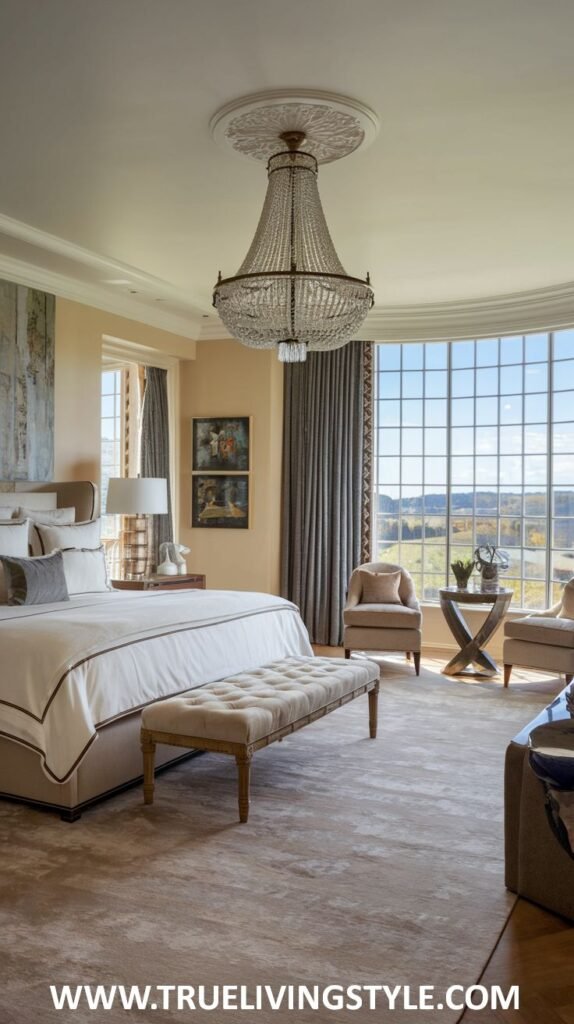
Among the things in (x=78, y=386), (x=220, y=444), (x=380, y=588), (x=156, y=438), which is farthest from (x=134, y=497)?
(x=380, y=588)

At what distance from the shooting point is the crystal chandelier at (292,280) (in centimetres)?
420

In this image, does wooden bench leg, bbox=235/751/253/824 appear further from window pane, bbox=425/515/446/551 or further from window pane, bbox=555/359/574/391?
window pane, bbox=555/359/574/391

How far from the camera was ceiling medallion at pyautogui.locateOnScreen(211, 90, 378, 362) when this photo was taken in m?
4.06

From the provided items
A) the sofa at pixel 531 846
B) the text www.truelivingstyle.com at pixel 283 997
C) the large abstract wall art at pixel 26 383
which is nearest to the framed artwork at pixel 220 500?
the large abstract wall art at pixel 26 383

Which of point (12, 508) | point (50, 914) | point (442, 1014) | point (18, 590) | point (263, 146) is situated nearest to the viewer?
point (442, 1014)

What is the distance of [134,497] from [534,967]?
17.0 ft

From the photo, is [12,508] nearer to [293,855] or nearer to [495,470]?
[293,855]

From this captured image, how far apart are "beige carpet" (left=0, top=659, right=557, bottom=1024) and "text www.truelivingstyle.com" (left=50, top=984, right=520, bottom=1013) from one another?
1.2 inches

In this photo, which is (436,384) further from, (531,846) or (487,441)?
(531,846)

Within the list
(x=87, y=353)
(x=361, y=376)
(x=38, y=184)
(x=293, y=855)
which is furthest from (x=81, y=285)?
(x=293, y=855)

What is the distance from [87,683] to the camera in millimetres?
3656

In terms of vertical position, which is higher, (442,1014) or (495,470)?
(495,470)

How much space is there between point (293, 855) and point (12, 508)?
3579mm

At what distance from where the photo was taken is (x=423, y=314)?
778 centimetres
